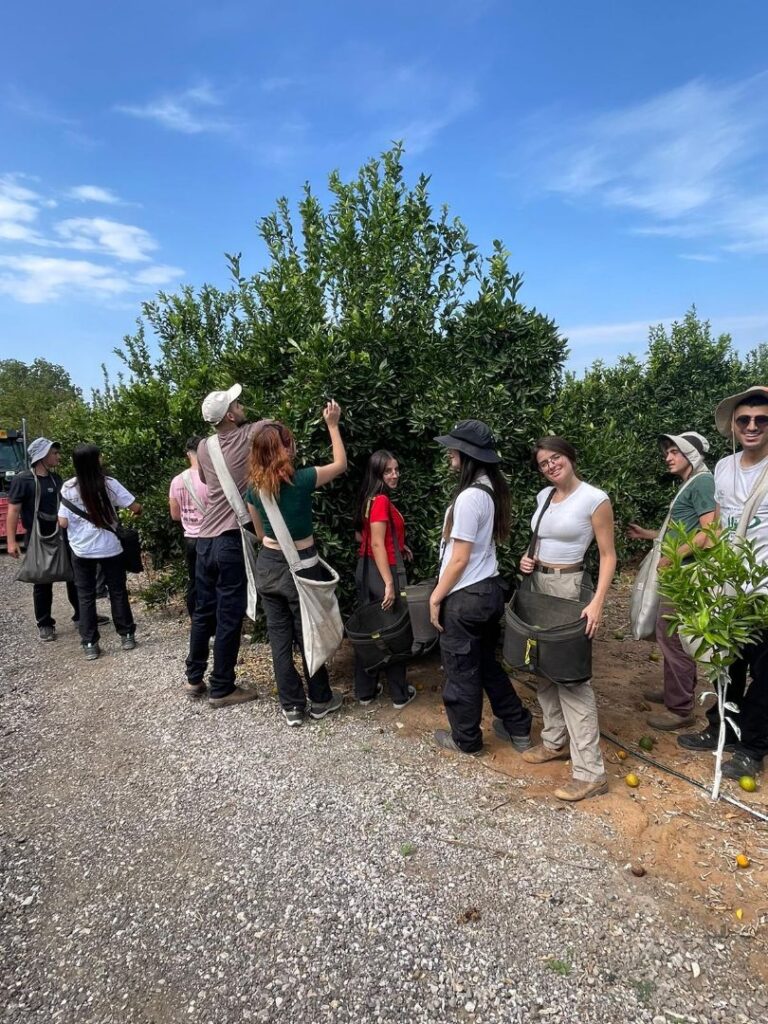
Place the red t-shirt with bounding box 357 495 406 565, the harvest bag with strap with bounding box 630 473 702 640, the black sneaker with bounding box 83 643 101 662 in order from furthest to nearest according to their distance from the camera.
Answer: the black sneaker with bounding box 83 643 101 662 → the red t-shirt with bounding box 357 495 406 565 → the harvest bag with strap with bounding box 630 473 702 640

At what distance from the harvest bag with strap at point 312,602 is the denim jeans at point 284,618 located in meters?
0.07

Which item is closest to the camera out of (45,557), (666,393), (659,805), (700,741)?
(659,805)

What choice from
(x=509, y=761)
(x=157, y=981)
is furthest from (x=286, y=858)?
(x=509, y=761)

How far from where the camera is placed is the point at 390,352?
494 centimetres

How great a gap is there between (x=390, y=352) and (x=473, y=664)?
8.67 feet

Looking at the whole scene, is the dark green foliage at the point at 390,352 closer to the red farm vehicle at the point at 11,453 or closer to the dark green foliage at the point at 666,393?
the dark green foliage at the point at 666,393

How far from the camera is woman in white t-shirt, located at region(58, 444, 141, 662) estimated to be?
594 centimetres

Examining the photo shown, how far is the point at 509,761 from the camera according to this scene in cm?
388

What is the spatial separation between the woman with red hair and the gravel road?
29cm

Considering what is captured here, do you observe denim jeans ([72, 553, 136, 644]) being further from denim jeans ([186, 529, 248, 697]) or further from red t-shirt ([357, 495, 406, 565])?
red t-shirt ([357, 495, 406, 565])

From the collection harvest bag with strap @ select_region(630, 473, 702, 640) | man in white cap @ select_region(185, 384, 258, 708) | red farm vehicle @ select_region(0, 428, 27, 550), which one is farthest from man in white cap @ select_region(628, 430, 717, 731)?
red farm vehicle @ select_region(0, 428, 27, 550)

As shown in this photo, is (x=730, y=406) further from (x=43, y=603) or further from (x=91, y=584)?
(x=43, y=603)

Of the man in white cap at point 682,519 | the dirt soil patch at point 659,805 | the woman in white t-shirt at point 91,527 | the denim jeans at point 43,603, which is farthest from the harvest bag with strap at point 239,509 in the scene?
the denim jeans at point 43,603

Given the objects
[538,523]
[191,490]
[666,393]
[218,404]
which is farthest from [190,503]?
[666,393]
